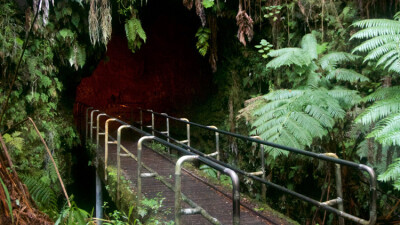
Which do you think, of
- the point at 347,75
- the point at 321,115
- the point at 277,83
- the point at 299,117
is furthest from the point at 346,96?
the point at 277,83

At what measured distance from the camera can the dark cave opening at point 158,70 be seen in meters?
10.5

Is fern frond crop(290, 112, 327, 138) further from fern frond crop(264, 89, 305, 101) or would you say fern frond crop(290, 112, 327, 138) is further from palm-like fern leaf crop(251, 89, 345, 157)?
fern frond crop(264, 89, 305, 101)

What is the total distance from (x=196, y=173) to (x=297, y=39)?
3080 millimetres

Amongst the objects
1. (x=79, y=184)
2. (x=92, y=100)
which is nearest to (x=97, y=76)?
(x=92, y=100)

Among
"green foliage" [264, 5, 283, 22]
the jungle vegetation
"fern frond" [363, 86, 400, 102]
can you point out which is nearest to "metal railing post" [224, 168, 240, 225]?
the jungle vegetation

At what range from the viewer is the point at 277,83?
616cm

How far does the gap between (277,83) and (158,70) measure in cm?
938

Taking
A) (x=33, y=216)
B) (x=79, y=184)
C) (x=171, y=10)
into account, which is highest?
(x=171, y=10)

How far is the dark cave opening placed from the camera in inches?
414

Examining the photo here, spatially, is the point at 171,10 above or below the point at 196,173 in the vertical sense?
above

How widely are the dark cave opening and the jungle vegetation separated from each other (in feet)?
7.28

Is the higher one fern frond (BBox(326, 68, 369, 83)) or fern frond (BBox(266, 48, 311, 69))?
fern frond (BBox(266, 48, 311, 69))

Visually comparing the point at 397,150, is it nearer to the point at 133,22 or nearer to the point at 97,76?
the point at 133,22

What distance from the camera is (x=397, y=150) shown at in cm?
362
